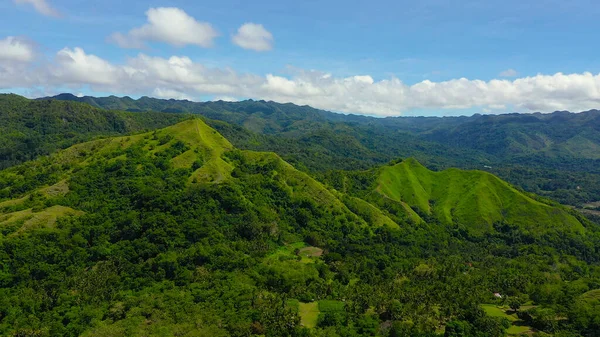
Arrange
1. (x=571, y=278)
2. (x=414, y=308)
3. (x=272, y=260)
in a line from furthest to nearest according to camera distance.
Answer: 1. (x=571, y=278)
2. (x=272, y=260)
3. (x=414, y=308)

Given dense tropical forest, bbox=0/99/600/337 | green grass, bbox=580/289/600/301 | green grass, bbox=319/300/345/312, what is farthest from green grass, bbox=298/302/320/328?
green grass, bbox=580/289/600/301

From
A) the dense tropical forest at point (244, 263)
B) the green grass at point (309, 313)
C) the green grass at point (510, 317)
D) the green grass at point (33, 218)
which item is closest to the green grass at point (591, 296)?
the dense tropical forest at point (244, 263)

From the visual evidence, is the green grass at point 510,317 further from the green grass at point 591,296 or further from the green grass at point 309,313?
the green grass at point 309,313

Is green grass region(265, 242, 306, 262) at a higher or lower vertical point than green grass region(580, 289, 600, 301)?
Answer: lower

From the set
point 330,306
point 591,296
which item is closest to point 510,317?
point 591,296

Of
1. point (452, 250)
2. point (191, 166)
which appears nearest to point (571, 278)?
point (452, 250)

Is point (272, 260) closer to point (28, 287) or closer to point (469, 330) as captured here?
point (469, 330)

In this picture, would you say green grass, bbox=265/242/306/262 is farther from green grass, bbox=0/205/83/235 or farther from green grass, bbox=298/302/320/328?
green grass, bbox=0/205/83/235

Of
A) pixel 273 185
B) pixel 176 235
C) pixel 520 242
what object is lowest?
pixel 520 242

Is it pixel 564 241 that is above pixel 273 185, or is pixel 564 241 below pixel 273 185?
below
